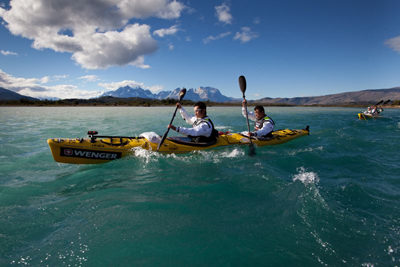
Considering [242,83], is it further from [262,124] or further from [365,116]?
[365,116]

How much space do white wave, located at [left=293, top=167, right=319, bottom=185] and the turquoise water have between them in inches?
1.9

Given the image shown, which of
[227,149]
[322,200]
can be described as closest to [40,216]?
[322,200]

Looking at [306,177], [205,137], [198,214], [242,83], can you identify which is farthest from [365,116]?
[198,214]

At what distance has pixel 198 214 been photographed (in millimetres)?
4012

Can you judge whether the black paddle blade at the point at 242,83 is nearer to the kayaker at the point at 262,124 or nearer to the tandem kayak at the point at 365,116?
the kayaker at the point at 262,124

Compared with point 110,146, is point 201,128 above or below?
above

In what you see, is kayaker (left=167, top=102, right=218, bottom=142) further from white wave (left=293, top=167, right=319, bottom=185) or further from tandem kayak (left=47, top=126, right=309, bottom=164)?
white wave (left=293, top=167, right=319, bottom=185)

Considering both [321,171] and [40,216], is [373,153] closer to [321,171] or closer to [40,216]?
[321,171]

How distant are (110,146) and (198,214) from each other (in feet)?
15.9

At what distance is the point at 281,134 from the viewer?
1141 centimetres

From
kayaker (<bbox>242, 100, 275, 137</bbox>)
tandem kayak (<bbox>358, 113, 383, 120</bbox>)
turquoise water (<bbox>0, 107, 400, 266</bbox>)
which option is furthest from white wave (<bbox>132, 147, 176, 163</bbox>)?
tandem kayak (<bbox>358, 113, 383, 120</bbox>)

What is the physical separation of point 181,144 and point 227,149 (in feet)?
7.17

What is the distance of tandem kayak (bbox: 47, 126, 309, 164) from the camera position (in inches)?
269

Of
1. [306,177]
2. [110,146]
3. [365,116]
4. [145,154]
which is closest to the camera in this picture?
[306,177]
